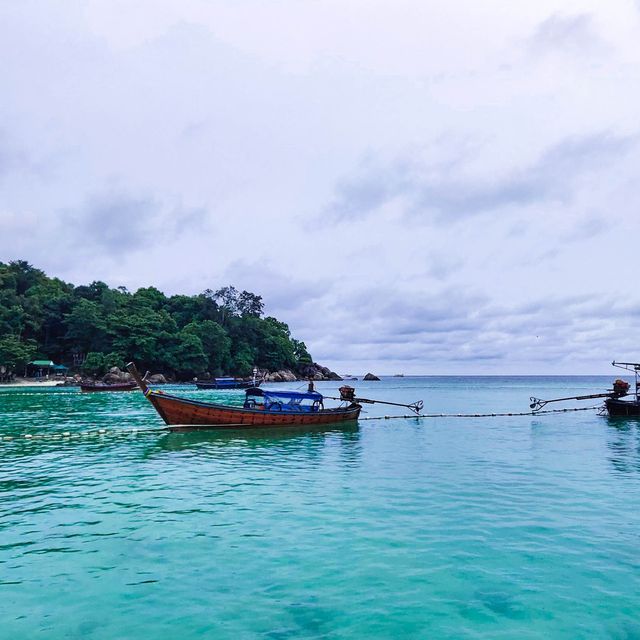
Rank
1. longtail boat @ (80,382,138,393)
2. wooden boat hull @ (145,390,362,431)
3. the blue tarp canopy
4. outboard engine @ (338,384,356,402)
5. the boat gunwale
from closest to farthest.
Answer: the boat gunwale
wooden boat hull @ (145,390,362,431)
the blue tarp canopy
outboard engine @ (338,384,356,402)
longtail boat @ (80,382,138,393)

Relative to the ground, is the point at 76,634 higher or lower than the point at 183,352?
lower

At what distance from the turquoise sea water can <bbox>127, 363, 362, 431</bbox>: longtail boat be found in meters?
8.72

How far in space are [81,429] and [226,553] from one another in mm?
29583

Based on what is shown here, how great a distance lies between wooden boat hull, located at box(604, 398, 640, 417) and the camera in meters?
49.7

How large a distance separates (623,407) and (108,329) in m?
105

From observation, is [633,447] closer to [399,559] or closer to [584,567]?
[584,567]

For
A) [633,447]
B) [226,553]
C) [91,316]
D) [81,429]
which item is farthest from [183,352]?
[226,553]

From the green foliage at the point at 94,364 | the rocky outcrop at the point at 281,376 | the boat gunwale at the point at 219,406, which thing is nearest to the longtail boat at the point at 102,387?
the green foliage at the point at 94,364

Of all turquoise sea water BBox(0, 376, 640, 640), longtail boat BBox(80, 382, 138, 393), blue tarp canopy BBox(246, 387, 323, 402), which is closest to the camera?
turquoise sea water BBox(0, 376, 640, 640)

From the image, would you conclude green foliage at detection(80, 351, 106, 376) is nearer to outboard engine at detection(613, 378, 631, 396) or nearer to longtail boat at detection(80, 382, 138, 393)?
longtail boat at detection(80, 382, 138, 393)

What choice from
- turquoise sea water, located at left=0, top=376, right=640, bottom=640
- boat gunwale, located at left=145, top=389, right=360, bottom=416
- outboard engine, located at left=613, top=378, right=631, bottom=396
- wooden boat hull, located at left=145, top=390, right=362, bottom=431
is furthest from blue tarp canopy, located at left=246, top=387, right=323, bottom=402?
outboard engine, located at left=613, top=378, right=631, bottom=396

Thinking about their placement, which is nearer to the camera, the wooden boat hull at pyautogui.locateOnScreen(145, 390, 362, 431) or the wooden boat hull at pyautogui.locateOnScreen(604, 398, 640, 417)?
the wooden boat hull at pyautogui.locateOnScreen(145, 390, 362, 431)

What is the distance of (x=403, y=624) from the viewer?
8.80 m

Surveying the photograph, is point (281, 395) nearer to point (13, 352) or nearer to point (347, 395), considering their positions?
point (347, 395)
